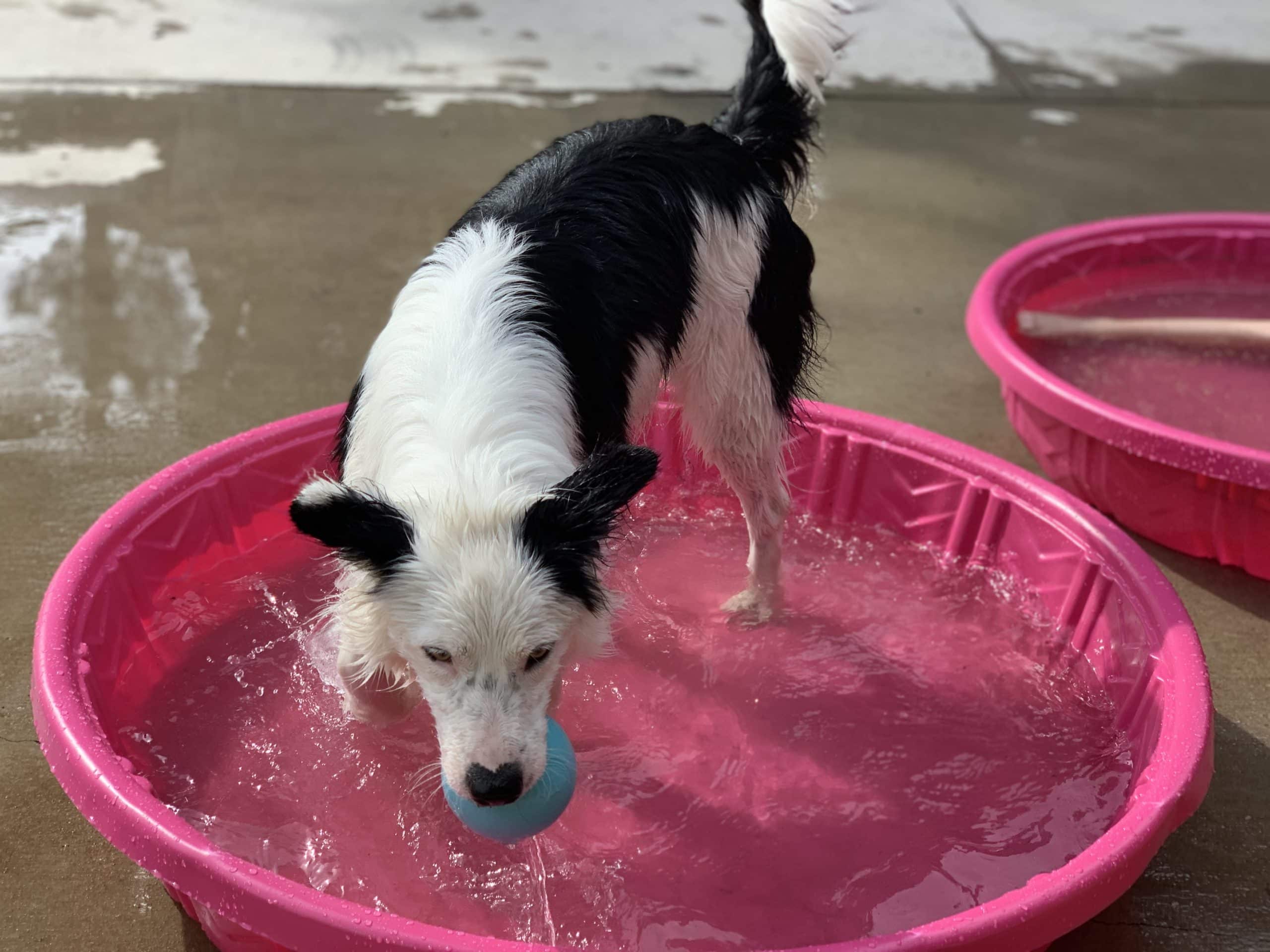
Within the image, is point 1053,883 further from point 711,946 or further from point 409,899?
point 409,899

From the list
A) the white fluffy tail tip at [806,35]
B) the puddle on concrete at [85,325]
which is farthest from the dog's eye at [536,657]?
the puddle on concrete at [85,325]

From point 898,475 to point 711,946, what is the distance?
198cm

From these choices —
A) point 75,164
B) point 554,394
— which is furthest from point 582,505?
point 75,164

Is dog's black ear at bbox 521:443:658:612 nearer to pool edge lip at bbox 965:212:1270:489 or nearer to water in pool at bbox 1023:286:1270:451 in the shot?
pool edge lip at bbox 965:212:1270:489

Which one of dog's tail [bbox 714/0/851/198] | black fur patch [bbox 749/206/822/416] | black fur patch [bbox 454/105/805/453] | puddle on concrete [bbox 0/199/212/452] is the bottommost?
puddle on concrete [bbox 0/199/212/452]

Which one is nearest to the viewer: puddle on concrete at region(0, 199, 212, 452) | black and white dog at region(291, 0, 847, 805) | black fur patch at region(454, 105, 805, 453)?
black and white dog at region(291, 0, 847, 805)

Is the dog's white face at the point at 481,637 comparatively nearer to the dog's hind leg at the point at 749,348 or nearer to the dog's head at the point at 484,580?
the dog's head at the point at 484,580

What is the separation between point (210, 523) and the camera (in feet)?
12.9

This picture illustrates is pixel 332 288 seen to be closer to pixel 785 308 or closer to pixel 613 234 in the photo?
pixel 785 308

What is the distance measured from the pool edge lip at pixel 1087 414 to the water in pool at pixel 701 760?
2.11ft

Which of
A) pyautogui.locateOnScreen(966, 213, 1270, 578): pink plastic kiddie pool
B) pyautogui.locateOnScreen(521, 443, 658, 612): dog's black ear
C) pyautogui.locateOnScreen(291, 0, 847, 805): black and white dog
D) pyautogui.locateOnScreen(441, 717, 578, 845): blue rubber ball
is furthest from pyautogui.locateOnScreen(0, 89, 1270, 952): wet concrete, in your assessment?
pyautogui.locateOnScreen(521, 443, 658, 612): dog's black ear

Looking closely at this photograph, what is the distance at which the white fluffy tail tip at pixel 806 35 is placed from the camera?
350cm

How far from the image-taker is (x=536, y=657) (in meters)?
2.54

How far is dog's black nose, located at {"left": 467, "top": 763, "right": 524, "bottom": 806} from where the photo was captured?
2.43m
